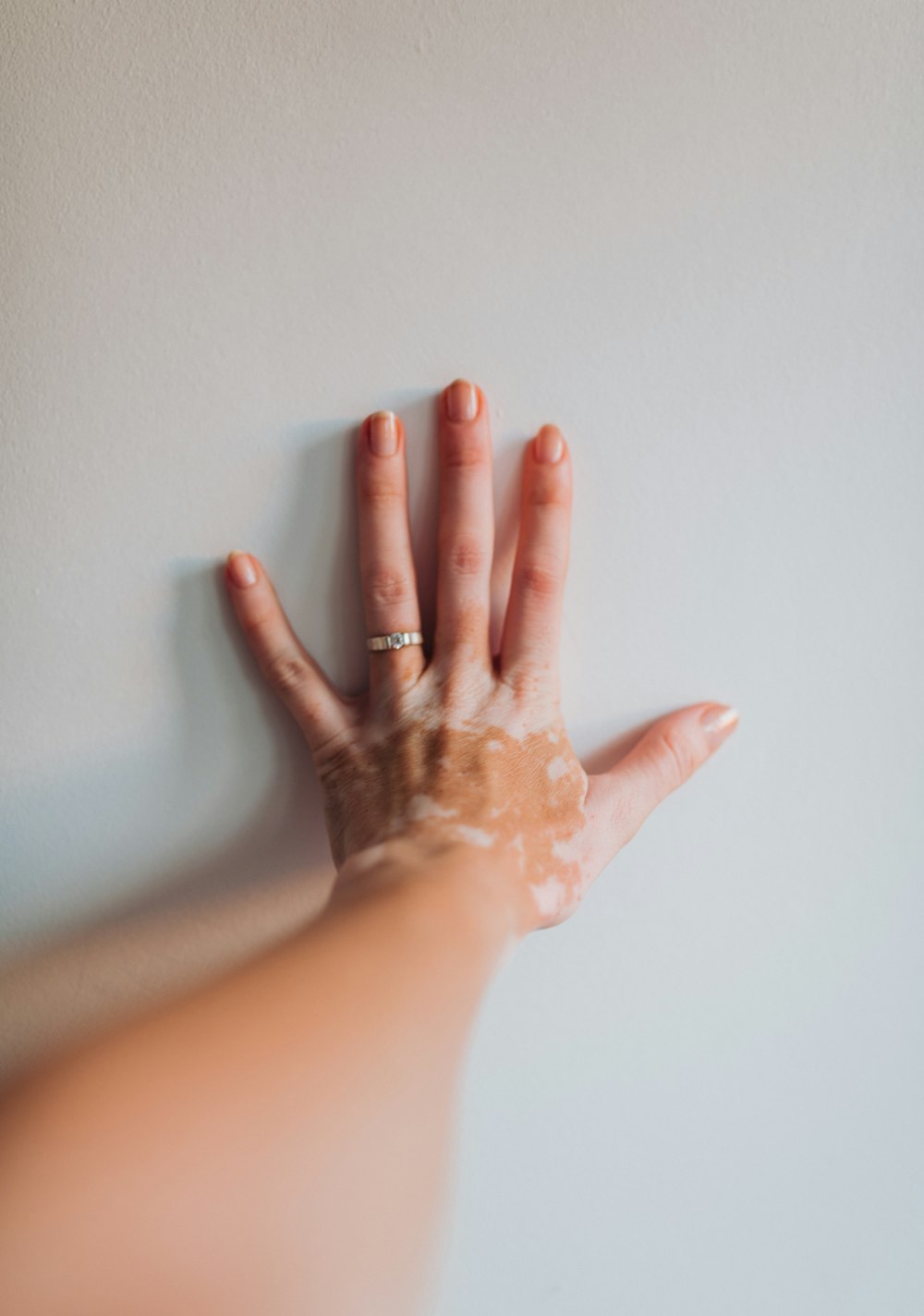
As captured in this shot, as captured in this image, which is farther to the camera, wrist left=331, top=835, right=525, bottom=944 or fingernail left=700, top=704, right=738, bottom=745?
fingernail left=700, top=704, right=738, bottom=745

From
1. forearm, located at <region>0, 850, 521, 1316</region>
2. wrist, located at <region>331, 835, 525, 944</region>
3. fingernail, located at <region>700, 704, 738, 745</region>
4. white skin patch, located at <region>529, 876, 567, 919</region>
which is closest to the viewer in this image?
forearm, located at <region>0, 850, 521, 1316</region>

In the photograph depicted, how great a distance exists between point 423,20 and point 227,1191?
0.80m

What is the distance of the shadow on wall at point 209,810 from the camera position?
2.64ft

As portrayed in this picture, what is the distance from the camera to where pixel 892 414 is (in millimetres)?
826

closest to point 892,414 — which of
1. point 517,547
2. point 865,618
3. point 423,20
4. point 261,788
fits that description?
point 865,618

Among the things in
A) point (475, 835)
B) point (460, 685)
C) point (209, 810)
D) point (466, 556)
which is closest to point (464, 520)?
point (466, 556)

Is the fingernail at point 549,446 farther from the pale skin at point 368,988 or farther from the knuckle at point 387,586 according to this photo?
the knuckle at point 387,586

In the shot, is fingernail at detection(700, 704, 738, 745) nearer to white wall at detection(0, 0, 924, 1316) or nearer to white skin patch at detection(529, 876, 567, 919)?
white wall at detection(0, 0, 924, 1316)

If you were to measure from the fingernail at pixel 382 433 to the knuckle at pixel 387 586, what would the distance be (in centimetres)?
10

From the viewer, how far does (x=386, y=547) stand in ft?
2.53

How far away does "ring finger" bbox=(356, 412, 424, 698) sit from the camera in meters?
0.77

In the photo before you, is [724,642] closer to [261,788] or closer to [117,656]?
[261,788]

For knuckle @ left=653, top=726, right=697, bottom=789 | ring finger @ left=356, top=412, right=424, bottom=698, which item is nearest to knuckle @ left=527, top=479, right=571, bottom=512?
ring finger @ left=356, top=412, right=424, bottom=698

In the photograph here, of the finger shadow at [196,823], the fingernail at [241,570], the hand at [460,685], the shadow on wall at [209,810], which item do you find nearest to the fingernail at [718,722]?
the hand at [460,685]
